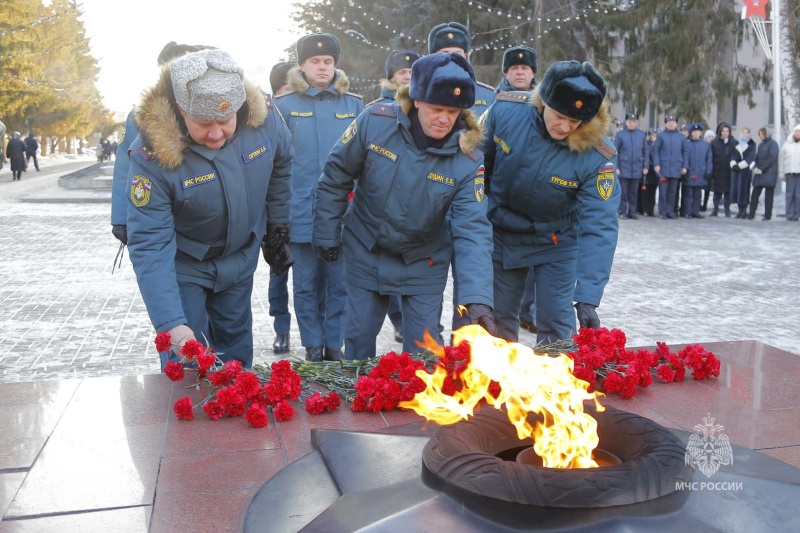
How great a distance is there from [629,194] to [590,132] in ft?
40.6

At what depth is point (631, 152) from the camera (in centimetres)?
1537

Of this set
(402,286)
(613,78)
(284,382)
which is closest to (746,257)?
(402,286)

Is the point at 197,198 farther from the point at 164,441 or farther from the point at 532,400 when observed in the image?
the point at 532,400

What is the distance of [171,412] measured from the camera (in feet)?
11.6

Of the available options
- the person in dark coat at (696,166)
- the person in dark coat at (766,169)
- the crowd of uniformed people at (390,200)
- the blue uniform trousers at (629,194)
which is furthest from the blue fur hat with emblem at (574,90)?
the person in dark coat at (766,169)

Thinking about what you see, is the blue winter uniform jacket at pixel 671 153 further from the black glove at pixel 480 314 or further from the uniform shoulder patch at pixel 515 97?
the black glove at pixel 480 314

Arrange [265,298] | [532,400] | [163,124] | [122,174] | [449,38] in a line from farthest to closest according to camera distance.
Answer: [265,298], [449,38], [122,174], [163,124], [532,400]

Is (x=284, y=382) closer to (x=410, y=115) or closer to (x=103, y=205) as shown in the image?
(x=410, y=115)

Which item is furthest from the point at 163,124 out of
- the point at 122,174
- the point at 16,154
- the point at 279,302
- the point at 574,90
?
the point at 16,154

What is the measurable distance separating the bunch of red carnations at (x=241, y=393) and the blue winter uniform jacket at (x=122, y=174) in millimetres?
1844

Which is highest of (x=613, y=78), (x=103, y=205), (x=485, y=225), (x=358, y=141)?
(x=613, y=78)

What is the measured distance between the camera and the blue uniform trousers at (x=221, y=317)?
4.01 metres

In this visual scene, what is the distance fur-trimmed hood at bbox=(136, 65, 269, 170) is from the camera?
139 inches

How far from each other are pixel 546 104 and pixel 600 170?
49 centimetres
